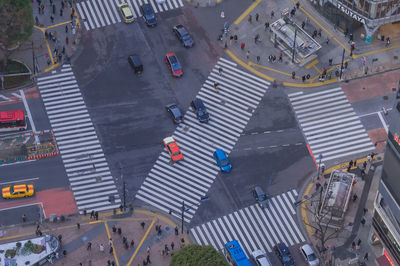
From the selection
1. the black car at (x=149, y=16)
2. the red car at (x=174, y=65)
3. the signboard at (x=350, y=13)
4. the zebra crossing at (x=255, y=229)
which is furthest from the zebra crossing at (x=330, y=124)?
the black car at (x=149, y=16)

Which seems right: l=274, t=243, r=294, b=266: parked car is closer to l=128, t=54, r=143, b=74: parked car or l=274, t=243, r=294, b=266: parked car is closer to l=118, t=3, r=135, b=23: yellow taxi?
l=128, t=54, r=143, b=74: parked car

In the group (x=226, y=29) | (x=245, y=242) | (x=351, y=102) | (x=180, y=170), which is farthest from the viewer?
(x=226, y=29)

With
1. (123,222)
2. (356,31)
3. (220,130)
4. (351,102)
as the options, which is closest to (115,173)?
(123,222)

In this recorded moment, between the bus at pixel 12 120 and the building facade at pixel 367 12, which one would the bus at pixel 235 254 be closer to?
the bus at pixel 12 120

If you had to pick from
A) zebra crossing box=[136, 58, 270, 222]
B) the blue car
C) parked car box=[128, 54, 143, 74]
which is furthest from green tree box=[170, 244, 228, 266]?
parked car box=[128, 54, 143, 74]

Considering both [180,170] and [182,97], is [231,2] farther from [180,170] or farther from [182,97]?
→ [180,170]

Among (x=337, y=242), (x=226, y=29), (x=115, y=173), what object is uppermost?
(x=226, y=29)
